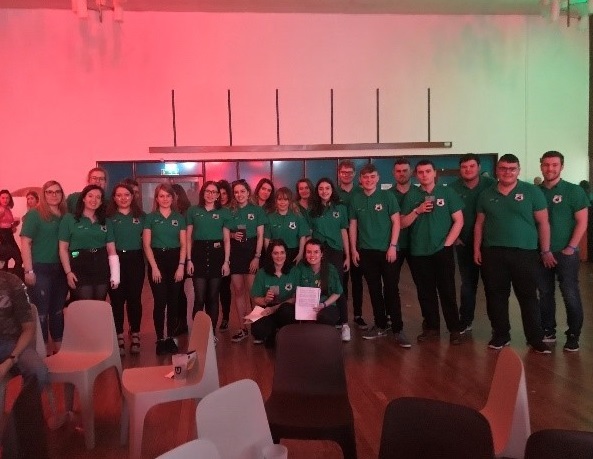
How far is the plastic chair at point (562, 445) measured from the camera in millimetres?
1266

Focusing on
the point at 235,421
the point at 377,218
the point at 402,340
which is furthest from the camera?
the point at 377,218

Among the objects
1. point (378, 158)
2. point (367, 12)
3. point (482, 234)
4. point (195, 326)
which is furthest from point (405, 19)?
point (195, 326)

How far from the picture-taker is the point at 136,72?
884 centimetres

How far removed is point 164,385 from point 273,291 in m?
1.85

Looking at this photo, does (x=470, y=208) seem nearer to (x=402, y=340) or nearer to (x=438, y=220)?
(x=438, y=220)

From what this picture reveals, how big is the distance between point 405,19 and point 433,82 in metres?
1.27

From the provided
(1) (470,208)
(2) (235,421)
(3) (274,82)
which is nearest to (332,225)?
(1) (470,208)

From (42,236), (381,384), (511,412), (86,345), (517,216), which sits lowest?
(381,384)

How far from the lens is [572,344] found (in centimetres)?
415

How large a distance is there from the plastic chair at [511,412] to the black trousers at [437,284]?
97.6 inches

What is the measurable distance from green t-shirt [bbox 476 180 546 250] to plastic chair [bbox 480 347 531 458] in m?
2.24

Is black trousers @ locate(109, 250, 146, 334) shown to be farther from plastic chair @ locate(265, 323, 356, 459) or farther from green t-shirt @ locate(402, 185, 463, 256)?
green t-shirt @ locate(402, 185, 463, 256)

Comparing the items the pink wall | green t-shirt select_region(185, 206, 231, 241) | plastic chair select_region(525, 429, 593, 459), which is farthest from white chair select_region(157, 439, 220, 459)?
the pink wall

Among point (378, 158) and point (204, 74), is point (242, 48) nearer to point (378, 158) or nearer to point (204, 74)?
point (204, 74)
